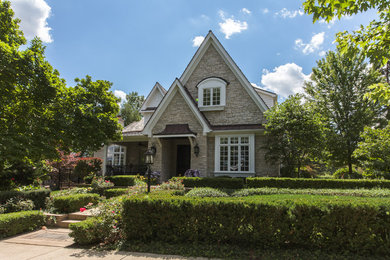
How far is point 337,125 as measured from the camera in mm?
20547

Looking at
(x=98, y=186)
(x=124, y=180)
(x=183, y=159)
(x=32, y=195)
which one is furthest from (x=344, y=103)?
(x=32, y=195)

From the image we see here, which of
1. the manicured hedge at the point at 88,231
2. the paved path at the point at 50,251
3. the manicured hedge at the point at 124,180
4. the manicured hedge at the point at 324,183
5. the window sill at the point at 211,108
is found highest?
the window sill at the point at 211,108

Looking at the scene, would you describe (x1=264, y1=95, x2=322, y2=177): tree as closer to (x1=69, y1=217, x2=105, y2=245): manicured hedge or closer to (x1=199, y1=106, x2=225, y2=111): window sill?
(x1=199, y1=106, x2=225, y2=111): window sill

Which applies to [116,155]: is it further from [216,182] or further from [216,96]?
[216,182]

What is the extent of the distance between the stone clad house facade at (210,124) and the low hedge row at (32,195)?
6.71 m

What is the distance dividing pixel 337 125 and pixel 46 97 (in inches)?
854

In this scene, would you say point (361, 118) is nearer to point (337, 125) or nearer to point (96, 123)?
point (337, 125)

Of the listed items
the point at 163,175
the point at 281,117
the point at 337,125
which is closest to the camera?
the point at 281,117

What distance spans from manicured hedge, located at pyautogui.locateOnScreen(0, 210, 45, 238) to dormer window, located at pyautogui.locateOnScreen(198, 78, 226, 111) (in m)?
11.1

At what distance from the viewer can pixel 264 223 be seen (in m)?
5.04

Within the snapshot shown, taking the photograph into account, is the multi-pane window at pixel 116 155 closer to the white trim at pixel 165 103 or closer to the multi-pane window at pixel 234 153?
the white trim at pixel 165 103

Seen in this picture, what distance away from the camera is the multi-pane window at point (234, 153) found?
1440cm

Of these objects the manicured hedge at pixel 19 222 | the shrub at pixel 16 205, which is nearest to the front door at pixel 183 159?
the shrub at pixel 16 205

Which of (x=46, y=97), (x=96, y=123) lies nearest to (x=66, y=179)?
(x=96, y=123)
